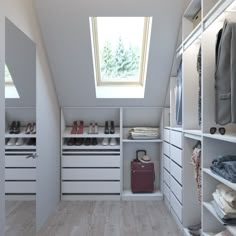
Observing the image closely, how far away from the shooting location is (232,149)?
227 cm

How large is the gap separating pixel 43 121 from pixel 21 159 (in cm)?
77

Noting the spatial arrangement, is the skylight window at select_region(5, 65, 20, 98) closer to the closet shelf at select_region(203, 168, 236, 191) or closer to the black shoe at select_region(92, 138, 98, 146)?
the closet shelf at select_region(203, 168, 236, 191)

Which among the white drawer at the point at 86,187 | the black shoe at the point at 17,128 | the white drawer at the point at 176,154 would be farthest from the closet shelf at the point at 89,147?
the black shoe at the point at 17,128

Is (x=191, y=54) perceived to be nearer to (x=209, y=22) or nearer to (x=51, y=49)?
(x=209, y=22)

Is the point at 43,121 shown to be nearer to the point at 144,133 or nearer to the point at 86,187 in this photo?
the point at 86,187

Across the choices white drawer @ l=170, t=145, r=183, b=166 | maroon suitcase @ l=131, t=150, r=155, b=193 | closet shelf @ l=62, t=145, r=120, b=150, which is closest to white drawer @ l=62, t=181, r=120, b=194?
maroon suitcase @ l=131, t=150, r=155, b=193

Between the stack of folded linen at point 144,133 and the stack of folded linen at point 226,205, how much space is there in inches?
86.9

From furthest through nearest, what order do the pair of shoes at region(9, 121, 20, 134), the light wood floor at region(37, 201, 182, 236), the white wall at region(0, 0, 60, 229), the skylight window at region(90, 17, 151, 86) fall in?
the skylight window at region(90, 17, 151, 86) < the light wood floor at region(37, 201, 182, 236) < the white wall at region(0, 0, 60, 229) < the pair of shoes at region(9, 121, 20, 134)

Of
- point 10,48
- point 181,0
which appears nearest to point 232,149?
point 181,0

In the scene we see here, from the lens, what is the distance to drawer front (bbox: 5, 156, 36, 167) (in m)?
2.19

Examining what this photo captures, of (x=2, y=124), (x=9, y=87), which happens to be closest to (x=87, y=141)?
(x=9, y=87)

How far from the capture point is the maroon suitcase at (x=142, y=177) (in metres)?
4.18

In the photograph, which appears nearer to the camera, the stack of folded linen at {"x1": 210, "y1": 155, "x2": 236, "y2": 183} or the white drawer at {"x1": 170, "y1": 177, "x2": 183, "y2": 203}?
the stack of folded linen at {"x1": 210, "y1": 155, "x2": 236, "y2": 183}

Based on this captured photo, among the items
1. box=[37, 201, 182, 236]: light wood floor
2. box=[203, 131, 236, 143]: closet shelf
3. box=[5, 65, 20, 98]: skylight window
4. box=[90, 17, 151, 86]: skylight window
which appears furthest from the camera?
box=[90, 17, 151, 86]: skylight window
